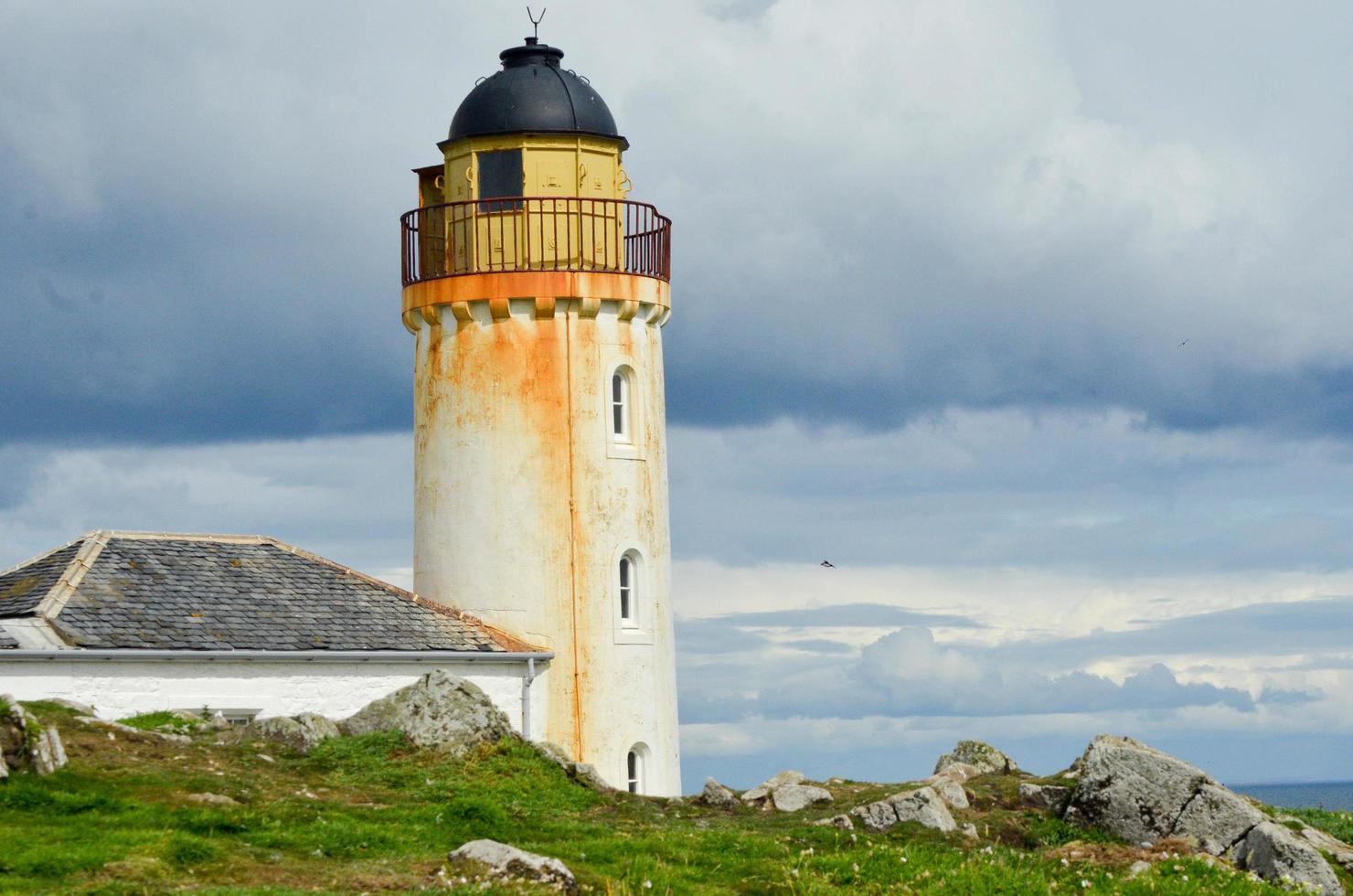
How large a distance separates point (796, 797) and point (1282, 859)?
24.0 ft

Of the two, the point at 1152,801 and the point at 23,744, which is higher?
the point at 23,744

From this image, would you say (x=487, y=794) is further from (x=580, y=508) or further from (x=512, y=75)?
(x=512, y=75)

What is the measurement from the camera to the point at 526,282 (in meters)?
34.2

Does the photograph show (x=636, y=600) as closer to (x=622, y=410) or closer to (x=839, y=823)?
(x=622, y=410)

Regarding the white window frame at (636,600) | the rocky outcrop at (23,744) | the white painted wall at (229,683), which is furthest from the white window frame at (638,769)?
the rocky outcrop at (23,744)

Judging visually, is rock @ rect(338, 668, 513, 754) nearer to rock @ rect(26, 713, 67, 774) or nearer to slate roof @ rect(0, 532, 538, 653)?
slate roof @ rect(0, 532, 538, 653)

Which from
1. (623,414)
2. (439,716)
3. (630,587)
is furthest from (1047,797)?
(623,414)

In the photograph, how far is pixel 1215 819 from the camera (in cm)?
2559

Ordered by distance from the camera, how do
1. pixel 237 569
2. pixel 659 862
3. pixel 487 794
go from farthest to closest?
pixel 237 569
pixel 487 794
pixel 659 862

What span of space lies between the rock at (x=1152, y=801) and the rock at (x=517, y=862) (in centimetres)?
933

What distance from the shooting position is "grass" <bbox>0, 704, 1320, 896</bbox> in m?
19.5

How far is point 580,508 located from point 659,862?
13186 mm

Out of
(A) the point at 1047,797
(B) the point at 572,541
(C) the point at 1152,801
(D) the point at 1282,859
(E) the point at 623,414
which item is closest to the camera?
(D) the point at 1282,859

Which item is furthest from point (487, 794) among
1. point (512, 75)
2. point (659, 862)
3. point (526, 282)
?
point (512, 75)
